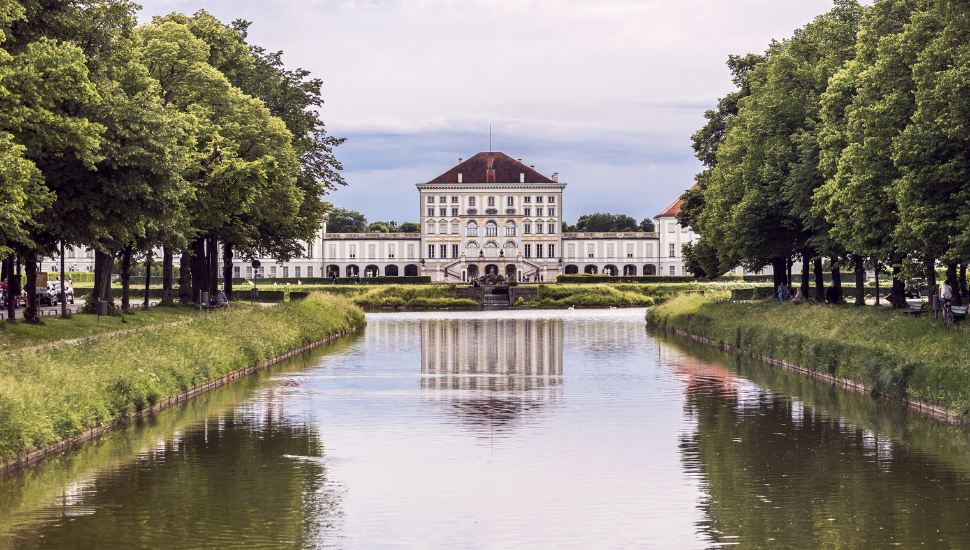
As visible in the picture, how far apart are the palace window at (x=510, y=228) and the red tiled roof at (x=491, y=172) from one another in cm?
554

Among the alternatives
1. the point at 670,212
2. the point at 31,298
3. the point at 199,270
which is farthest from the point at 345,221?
the point at 31,298

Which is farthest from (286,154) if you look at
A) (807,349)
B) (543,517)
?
(543,517)

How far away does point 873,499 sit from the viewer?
12.1 metres

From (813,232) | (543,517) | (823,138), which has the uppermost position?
(823,138)

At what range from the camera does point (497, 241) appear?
137500 mm

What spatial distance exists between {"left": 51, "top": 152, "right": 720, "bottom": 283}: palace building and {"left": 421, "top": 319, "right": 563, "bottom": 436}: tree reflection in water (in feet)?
281

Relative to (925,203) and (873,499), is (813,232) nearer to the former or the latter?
(925,203)

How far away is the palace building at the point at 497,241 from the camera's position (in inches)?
5354

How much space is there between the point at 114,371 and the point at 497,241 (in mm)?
118659

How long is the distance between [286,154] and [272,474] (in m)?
30.2

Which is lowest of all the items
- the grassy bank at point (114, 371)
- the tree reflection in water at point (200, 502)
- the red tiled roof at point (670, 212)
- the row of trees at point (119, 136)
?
the tree reflection in water at point (200, 502)

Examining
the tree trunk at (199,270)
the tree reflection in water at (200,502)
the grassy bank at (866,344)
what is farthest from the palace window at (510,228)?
the tree reflection in water at (200,502)

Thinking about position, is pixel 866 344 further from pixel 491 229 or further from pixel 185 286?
pixel 491 229

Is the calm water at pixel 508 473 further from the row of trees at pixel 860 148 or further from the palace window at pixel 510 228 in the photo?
the palace window at pixel 510 228
